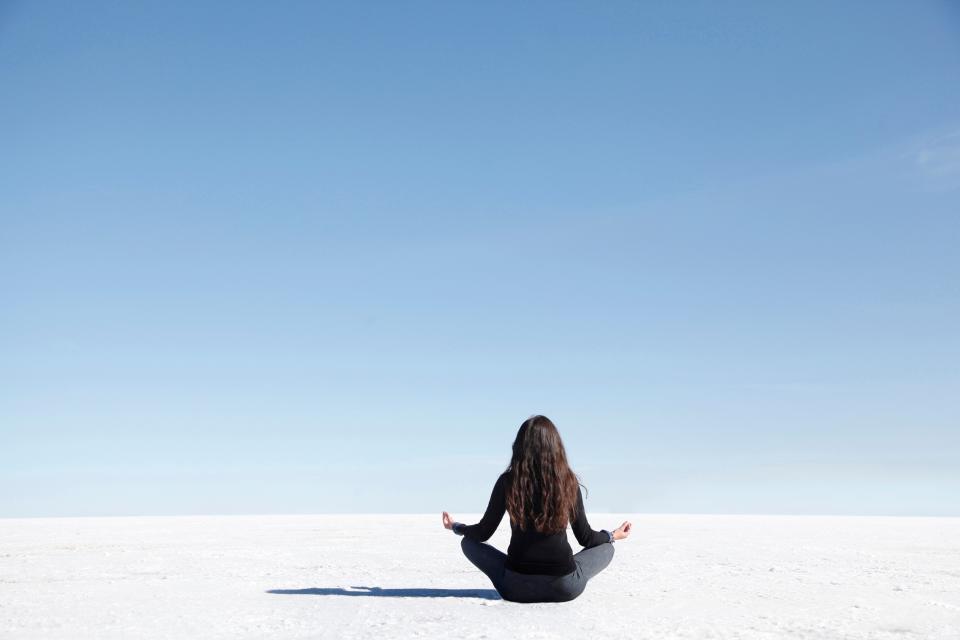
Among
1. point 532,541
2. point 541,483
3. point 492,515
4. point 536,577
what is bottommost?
point 536,577

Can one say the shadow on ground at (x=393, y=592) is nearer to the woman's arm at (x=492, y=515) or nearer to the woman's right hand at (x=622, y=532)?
the woman's arm at (x=492, y=515)

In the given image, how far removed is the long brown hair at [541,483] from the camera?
19.3 ft

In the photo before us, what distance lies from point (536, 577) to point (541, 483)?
2.52ft

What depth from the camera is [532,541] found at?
5996 millimetres

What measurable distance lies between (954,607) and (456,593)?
3888mm

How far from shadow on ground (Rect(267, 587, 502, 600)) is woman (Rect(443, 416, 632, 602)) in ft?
2.31

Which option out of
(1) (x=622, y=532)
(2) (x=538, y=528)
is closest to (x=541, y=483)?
(2) (x=538, y=528)

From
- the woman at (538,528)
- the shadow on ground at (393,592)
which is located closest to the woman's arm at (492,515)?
the woman at (538,528)

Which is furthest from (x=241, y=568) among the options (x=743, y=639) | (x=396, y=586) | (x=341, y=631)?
(x=743, y=639)

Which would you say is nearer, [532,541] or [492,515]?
[532,541]

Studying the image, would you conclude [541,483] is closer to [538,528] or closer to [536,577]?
[538,528]

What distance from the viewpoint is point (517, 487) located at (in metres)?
5.93

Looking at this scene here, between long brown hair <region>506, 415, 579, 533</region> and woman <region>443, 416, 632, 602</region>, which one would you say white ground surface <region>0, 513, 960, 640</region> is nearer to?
woman <region>443, 416, 632, 602</region>

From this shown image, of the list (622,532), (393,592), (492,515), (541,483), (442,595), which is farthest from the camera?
(393,592)
